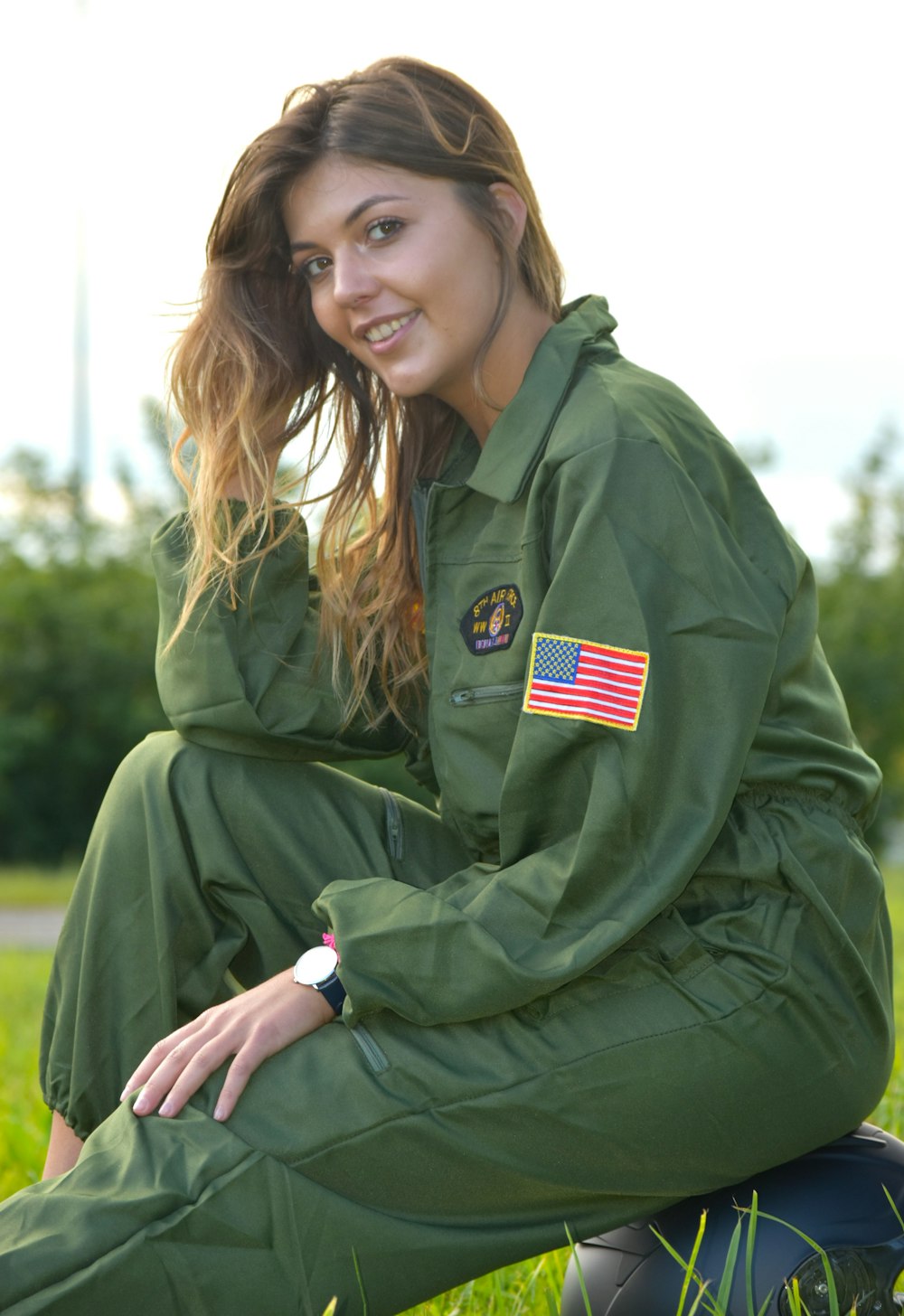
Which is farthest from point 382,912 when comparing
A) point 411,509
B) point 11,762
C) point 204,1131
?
point 11,762

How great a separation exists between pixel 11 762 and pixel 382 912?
31.4ft

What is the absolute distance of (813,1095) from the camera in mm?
1981

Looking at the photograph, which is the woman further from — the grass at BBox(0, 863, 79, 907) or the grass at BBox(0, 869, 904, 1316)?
the grass at BBox(0, 863, 79, 907)

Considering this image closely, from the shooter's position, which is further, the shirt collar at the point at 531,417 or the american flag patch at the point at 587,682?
the shirt collar at the point at 531,417

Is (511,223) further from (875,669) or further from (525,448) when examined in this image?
(875,669)

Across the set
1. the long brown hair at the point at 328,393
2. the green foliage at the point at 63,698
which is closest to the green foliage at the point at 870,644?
the green foliage at the point at 63,698

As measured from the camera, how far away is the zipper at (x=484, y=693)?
6.90 ft

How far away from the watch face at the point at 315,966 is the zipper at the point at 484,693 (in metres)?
0.42

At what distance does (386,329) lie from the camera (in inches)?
94.8

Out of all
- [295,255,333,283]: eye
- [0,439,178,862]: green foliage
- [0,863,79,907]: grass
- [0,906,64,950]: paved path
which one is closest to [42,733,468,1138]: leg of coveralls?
[295,255,333,283]: eye

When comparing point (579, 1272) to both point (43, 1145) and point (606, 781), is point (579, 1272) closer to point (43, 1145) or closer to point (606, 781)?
→ point (606, 781)

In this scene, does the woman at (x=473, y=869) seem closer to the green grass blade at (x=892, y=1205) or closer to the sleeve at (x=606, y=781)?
the sleeve at (x=606, y=781)

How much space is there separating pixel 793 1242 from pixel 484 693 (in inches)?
33.3

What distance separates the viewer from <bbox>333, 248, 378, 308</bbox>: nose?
7.75 ft
